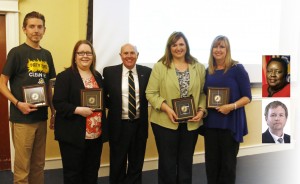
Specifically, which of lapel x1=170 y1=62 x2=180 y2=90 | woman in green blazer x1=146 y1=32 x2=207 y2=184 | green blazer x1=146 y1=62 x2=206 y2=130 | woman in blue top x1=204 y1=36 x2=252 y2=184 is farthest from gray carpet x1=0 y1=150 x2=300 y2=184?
lapel x1=170 y1=62 x2=180 y2=90

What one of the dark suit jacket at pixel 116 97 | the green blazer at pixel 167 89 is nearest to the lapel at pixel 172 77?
the green blazer at pixel 167 89

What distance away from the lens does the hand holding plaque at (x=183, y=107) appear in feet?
7.73

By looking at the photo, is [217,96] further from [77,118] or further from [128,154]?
[77,118]

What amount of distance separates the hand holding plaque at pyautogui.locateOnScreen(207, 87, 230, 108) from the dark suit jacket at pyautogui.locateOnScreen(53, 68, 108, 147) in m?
1.03

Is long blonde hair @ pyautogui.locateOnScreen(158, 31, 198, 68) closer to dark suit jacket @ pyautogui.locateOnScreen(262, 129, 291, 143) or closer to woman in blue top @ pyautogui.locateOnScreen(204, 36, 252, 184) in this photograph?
woman in blue top @ pyautogui.locateOnScreen(204, 36, 252, 184)

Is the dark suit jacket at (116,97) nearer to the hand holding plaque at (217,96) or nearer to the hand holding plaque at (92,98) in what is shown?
the hand holding plaque at (92,98)

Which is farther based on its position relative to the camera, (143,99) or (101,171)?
(101,171)

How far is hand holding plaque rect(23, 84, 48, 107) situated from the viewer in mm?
2180

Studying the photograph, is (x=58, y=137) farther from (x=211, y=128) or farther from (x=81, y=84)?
(x=211, y=128)

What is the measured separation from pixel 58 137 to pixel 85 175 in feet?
1.31

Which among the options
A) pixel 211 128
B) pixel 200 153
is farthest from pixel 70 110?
pixel 200 153

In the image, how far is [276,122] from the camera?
1.98m

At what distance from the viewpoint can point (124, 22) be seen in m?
3.29

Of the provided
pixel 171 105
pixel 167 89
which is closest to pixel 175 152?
pixel 171 105
